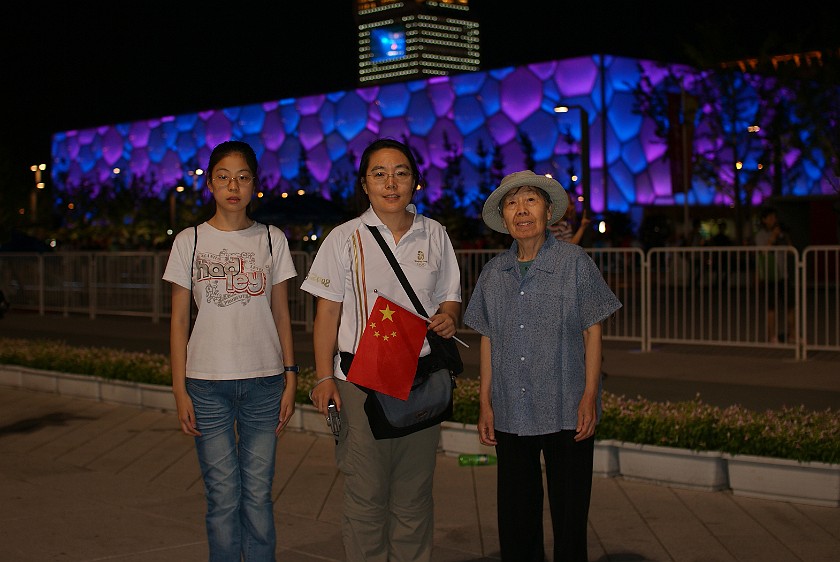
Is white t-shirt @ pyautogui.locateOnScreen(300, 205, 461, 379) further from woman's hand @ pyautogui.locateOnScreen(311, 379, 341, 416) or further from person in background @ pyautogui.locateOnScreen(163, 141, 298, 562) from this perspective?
person in background @ pyautogui.locateOnScreen(163, 141, 298, 562)

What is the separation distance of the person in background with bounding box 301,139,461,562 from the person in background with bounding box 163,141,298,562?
209mm

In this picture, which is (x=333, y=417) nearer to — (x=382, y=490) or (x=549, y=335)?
(x=382, y=490)

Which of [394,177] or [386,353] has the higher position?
[394,177]

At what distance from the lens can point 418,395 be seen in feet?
12.3

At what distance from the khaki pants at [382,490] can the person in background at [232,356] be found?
0.31 metres

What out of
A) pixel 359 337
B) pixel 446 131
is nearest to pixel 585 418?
pixel 359 337

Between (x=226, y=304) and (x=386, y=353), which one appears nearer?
(x=386, y=353)

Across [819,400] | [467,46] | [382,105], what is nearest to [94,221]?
[382,105]

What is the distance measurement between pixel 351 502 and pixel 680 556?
1.54 meters

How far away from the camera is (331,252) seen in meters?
3.80

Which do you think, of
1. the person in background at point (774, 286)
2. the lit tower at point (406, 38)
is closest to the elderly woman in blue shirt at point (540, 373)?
the person in background at point (774, 286)

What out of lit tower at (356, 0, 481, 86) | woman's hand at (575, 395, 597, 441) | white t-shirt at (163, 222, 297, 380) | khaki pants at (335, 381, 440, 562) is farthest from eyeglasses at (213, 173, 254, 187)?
lit tower at (356, 0, 481, 86)

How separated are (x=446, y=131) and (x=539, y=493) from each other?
45575mm

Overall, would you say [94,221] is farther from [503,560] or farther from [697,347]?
[503,560]
